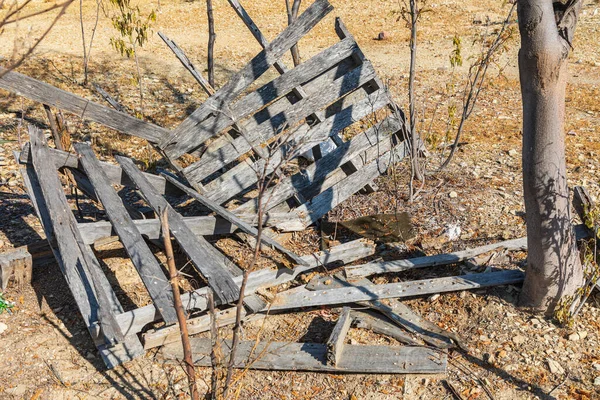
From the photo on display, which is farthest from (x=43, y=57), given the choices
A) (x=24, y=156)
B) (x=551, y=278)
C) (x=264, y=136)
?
(x=551, y=278)

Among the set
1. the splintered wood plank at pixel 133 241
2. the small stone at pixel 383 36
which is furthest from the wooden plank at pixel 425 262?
the small stone at pixel 383 36

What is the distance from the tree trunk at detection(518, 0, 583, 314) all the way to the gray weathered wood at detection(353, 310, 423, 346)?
86 centimetres

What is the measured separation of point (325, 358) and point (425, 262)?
1209 mm

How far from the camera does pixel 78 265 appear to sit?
4.22m

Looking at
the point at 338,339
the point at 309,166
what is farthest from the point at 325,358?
the point at 309,166

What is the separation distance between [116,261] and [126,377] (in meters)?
1.39

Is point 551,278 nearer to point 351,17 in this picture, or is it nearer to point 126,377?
point 126,377

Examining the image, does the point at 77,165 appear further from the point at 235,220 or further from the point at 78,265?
the point at 235,220

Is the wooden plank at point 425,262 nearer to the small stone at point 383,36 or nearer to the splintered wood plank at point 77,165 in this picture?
the splintered wood plank at point 77,165

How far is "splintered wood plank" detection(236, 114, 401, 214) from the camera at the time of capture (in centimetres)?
536

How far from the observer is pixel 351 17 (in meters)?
13.2

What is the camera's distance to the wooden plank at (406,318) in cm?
403

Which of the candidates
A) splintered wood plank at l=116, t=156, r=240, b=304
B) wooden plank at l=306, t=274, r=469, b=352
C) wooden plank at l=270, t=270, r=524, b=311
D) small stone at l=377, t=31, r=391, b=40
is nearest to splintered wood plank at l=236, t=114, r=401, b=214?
splintered wood plank at l=116, t=156, r=240, b=304

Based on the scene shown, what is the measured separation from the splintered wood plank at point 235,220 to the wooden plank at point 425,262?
1.46 ft
